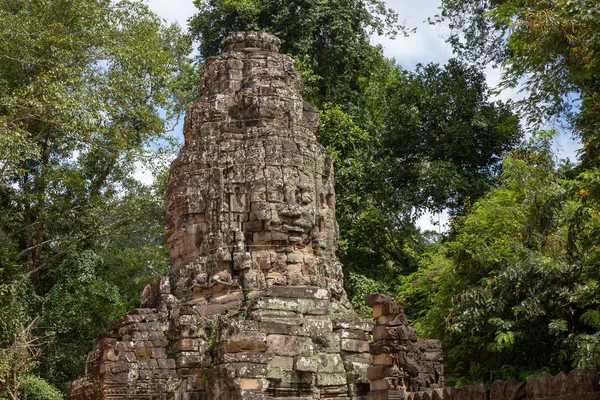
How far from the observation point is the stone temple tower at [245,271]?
12.7 m

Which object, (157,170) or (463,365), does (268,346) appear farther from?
(157,170)

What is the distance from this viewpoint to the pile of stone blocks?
37.2ft

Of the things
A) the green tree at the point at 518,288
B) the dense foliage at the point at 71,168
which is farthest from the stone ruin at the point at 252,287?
the dense foliage at the point at 71,168

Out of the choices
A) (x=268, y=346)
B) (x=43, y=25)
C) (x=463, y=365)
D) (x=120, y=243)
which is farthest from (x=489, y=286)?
(x=120, y=243)

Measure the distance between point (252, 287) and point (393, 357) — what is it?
3.42 metres

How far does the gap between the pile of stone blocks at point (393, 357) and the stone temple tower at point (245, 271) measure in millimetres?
1434

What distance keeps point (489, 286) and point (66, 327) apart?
10.8 metres

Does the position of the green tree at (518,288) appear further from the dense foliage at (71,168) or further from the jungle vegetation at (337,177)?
the dense foliage at (71,168)

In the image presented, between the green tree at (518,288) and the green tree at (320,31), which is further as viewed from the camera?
the green tree at (320,31)

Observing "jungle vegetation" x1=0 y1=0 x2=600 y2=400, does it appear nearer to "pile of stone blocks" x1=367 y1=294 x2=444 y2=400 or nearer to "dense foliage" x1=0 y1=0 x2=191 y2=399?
"dense foliage" x1=0 y1=0 x2=191 y2=399

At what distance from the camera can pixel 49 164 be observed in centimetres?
2202

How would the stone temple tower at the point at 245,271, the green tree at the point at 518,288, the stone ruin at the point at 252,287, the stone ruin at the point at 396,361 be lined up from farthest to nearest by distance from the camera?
the green tree at the point at 518,288 → the stone temple tower at the point at 245,271 → the stone ruin at the point at 252,287 → the stone ruin at the point at 396,361

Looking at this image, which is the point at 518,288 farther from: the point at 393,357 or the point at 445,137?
the point at 445,137

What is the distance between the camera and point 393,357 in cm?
1138
